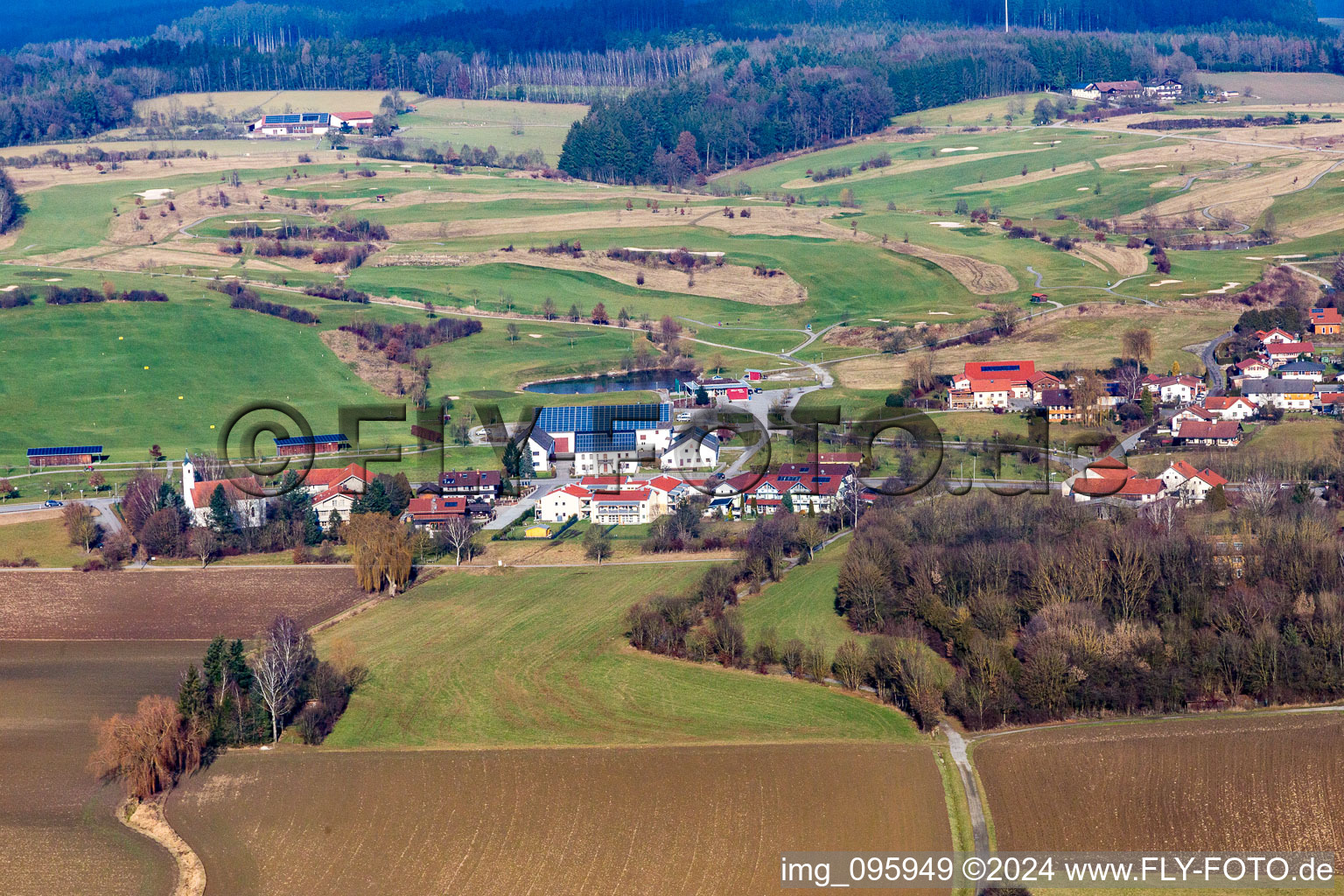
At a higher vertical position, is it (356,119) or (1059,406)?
(356,119)

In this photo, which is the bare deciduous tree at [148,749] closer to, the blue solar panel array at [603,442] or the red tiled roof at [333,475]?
the red tiled roof at [333,475]

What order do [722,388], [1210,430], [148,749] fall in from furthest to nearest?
[722,388] → [1210,430] → [148,749]

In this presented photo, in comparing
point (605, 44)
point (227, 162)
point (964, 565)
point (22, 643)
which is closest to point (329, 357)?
point (22, 643)

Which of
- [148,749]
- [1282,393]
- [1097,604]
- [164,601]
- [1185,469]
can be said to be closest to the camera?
[148,749]

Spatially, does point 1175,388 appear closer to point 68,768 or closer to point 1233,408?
point 1233,408

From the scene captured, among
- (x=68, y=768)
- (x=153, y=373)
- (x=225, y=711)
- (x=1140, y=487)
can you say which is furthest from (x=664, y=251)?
(x=68, y=768)

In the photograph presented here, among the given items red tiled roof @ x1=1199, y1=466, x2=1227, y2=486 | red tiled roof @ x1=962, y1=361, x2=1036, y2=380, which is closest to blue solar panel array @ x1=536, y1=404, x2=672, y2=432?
red tiled roof @ x1=962, y1=361, x2=1036, y2=380
